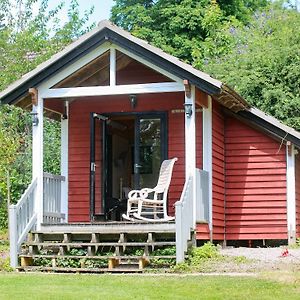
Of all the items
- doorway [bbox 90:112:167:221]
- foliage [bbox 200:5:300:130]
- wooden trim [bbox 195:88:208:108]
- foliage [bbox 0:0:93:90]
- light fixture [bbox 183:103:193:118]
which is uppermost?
foliage [bbox 0:0:93:90]

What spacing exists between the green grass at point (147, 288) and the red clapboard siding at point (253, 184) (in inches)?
213

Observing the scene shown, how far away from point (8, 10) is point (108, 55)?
34.6 ft

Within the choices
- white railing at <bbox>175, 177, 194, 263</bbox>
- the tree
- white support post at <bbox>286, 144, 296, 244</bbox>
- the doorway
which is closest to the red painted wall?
the doorway

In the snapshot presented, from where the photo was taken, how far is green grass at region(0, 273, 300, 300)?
913cm

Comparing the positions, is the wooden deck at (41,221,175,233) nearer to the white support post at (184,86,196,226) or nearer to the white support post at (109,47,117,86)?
the white support post at (184,86,196,226)

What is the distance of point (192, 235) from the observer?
44.2 ft

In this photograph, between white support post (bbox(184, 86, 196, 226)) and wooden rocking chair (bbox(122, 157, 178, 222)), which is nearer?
white support post (bbox(184, 86, 196, 226))

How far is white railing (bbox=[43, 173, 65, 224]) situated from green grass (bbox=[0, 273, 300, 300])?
3449 millimetres

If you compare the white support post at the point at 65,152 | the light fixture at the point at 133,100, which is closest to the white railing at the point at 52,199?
the white support post at the point at 65,152

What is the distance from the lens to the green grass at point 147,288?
9.13m

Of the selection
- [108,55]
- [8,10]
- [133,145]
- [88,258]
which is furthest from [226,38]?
[88,258]

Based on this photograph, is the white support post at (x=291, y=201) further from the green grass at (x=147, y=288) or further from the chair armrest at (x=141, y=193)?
the green grass at (x=147, y=288)

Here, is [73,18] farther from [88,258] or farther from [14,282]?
[14,282]

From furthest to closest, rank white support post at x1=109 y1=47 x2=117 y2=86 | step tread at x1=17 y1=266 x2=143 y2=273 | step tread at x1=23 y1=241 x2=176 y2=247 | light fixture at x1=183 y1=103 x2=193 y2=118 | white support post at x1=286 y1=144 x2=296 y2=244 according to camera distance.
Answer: white support post at x1=286 y1=144 x2=296 y2=244, white support post at x1=109 y1=47 x2=117 y2=86, light fixture at x1=183 y1=103 x2=193 y2=118, step tread at x1=23 y1=241 x2=176 y2=247, step tread at x1=17 y1=266 x2=143 y2=273
